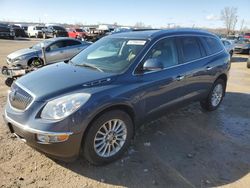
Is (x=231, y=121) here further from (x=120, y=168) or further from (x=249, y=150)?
(x=120, y=168)

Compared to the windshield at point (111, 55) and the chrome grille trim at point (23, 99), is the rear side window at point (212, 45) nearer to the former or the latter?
the windshield at point (111, 55)

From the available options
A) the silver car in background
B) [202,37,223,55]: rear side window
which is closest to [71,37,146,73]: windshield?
[202,37,223,55]: rear side window

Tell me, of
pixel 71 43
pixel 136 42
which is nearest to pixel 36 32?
pixel 71 43

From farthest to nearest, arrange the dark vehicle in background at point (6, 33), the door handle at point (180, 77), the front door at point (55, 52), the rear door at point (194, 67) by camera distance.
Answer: the dark vehicle in background at point (6, 33) < the front door at point (55, 52) < the rear door at point (194, 67) < the door handle at point (180, 77)

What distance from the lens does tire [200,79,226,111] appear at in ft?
19.3

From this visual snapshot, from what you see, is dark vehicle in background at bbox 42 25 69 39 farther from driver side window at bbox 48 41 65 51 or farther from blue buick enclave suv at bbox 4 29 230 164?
blue buick enclave suv at bbox 4 29 230 164

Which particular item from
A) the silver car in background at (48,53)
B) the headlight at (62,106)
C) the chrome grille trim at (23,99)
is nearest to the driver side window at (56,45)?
the silver car in background at (48,53)

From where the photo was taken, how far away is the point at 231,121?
5617mm

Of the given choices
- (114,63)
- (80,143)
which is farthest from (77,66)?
(80,143)

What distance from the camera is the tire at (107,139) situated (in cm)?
338

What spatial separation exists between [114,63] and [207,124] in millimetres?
2546

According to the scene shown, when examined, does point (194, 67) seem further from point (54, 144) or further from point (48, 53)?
point (48, 53)

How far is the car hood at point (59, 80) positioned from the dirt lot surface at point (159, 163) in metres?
1.06

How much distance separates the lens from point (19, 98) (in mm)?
3477
